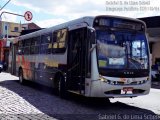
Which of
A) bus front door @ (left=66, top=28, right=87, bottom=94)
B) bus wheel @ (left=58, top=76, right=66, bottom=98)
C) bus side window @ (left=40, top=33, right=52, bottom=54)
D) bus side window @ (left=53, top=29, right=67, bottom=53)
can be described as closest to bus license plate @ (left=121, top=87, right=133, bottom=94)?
bus front door @ (left=66, top=28, right=87, bottom=94)

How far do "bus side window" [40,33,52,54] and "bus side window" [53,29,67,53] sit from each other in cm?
71

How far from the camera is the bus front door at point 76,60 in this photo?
1207 cm

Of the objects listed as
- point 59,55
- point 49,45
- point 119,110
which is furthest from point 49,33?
point 119,110

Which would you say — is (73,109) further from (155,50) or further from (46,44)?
(155,50)

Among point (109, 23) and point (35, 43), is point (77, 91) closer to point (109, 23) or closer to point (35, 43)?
point (109, 23)

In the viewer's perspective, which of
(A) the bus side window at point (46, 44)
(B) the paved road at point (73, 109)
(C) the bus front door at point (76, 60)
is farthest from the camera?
(A) the bus side window at point (46, 44)

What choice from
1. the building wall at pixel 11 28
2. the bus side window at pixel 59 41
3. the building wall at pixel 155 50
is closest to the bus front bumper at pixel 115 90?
the bus side window at pixel 59 41

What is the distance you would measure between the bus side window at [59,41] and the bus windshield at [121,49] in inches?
109

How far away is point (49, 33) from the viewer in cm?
1611

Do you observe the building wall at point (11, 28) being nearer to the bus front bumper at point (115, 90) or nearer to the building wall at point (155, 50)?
the building wall at point (155, 50)

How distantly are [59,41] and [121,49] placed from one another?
3703 mm

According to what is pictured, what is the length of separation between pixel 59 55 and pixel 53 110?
3.79m

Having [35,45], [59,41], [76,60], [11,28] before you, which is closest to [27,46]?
[35,45]

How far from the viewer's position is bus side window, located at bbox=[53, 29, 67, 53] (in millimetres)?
14039
